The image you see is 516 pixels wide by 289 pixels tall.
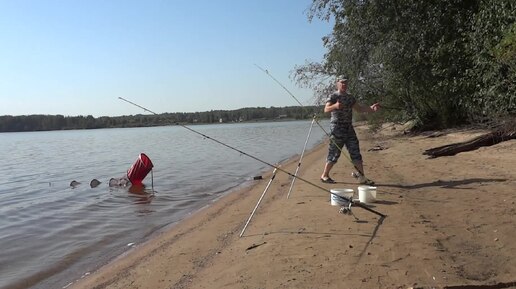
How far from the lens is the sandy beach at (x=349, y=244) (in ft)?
13.2

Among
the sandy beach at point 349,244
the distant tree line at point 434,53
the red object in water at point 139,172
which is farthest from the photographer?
the red object in water at point 139,172

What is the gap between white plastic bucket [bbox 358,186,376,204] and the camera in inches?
273

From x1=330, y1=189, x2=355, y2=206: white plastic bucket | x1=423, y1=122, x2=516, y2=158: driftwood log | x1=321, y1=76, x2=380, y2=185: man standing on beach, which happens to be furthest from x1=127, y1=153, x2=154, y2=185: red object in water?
x1=330, y1=189, x2=355, y2=206: white plastic bucket

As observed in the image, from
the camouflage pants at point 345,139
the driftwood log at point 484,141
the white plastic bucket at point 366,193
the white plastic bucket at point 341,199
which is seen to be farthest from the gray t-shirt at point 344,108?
the driftwood log at point 484,141

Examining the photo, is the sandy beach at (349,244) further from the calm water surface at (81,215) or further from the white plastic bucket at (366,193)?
the calm water surface at (81,215)

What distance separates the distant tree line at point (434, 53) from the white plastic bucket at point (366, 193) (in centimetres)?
499

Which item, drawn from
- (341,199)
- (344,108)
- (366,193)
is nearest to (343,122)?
(344,108)

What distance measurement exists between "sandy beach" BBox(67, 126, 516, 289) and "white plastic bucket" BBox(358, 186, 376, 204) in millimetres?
184

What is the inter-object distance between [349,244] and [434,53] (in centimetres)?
1198

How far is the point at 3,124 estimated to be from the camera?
97188mm

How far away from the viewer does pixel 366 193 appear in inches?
275

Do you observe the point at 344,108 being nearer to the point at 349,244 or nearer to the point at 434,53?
the point at 349,244

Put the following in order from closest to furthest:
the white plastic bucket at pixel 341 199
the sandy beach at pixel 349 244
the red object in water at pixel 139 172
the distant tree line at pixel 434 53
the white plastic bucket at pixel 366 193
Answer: the sandy beach at pixel 349 244, the white plastic bucket at pixel 341 199, the white plastic bucket at pixel 366 193, the distant tree line at pixel 434 53, the red object in water at pixel 139 172

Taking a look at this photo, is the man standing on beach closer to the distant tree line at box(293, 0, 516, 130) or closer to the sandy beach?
the sandy beach
